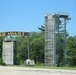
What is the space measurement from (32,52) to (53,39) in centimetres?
3314

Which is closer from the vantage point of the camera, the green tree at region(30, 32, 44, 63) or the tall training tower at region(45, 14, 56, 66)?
the tall training tower at region(45, 14, 56, 66)

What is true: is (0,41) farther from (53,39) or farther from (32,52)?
(53,39)

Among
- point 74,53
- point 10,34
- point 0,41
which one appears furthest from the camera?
point 0,41

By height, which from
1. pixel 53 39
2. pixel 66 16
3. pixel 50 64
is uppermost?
pixel 66 16

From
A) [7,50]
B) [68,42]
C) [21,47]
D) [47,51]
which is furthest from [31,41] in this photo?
[47,51]

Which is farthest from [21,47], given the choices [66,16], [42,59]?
[66,16]

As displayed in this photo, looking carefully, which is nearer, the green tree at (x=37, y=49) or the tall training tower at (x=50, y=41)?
the tall training tower at (x=50, y=41)

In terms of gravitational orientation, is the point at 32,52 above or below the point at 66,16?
below

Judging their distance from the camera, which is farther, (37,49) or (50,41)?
(37,49)

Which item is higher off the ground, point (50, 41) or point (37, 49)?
point (50, 41)

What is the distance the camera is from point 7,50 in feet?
261

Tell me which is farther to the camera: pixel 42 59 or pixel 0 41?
pixel 0 41

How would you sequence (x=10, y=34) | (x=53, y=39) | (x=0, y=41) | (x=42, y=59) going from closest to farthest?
1. (x=53, y=39)
2. (x=10, y=34)
3. (x=42, y=59)
4. (x=0, y=41)

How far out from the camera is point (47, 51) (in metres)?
72.6
